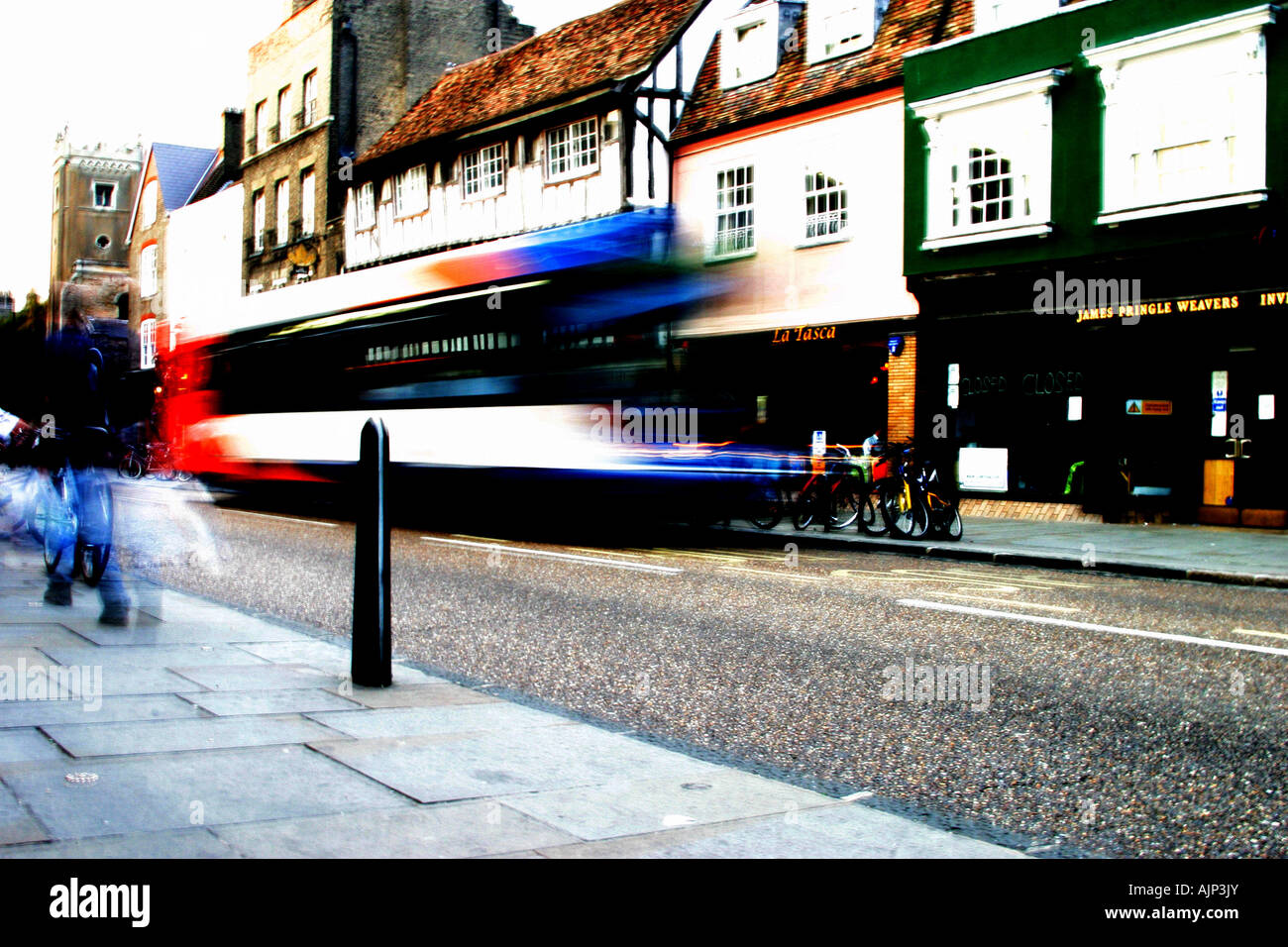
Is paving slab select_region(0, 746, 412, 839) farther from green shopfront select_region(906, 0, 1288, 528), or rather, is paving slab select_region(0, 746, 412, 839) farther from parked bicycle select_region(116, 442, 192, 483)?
parked bicycle select_region(116, 442, 192, 483)

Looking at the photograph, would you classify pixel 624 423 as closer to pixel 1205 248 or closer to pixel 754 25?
pixel 1205 248

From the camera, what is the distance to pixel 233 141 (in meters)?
49.1

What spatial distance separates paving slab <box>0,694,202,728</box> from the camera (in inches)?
192

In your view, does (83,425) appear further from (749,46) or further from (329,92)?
(329,92)

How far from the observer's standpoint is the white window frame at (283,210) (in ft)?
133

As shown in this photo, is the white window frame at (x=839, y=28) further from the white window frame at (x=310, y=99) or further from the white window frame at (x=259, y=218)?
the white window frame at (x=259, y=218)

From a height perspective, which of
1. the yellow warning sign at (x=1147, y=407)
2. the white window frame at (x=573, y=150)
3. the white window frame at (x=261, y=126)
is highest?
the white window frame at (x=261, y=126)

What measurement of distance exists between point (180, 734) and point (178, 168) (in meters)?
52.8

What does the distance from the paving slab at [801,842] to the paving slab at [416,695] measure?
2.02 metres

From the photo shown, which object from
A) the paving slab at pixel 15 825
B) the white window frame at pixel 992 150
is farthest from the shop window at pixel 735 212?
the paving slab at pixel 15 825

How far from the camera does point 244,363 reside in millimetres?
19703

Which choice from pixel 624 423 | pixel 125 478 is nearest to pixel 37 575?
pixel 624 423

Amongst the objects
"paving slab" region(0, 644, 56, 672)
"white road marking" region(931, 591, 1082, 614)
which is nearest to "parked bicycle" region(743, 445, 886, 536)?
"white road marking" region(931, 591, 1082, 614)
